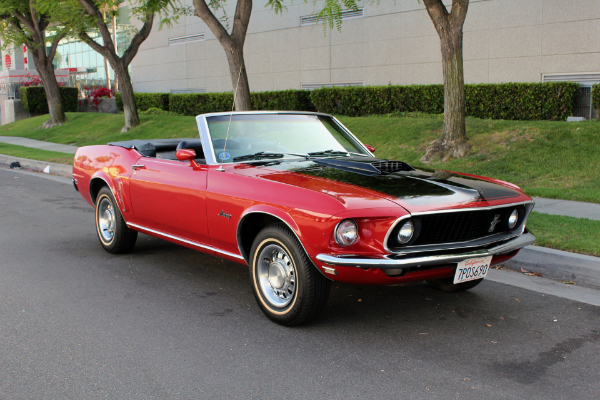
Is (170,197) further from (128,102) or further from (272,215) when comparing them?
(128,102)

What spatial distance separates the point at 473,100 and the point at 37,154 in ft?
42.0

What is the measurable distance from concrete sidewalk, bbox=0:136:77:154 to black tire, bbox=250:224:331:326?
1602 centimetres

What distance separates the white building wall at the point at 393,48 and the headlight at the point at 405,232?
45.6 ft

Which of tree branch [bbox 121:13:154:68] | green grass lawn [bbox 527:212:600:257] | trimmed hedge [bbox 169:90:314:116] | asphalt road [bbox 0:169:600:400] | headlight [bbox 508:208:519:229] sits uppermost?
tree branch [bbox 121:13:154:68]

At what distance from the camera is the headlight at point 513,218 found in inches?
182

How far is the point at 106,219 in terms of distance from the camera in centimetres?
661

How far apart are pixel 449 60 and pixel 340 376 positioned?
929 centimetres

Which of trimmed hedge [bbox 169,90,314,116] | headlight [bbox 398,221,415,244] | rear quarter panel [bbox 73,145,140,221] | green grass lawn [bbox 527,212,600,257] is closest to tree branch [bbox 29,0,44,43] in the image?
trimmed hedge [bbox 169,90,314,116]

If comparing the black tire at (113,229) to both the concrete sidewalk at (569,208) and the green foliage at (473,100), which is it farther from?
the green foliage at (473,100)

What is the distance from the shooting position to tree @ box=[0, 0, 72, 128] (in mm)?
23578

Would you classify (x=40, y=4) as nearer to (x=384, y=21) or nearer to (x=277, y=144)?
(x=384, y=21)

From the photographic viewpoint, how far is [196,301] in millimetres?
4949

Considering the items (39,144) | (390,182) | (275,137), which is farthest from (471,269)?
(39,144)

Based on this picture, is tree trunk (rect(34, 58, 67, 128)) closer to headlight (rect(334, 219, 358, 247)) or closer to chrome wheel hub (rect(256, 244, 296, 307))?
chrome wheel hub (rect(256, 244, 296, 307))
